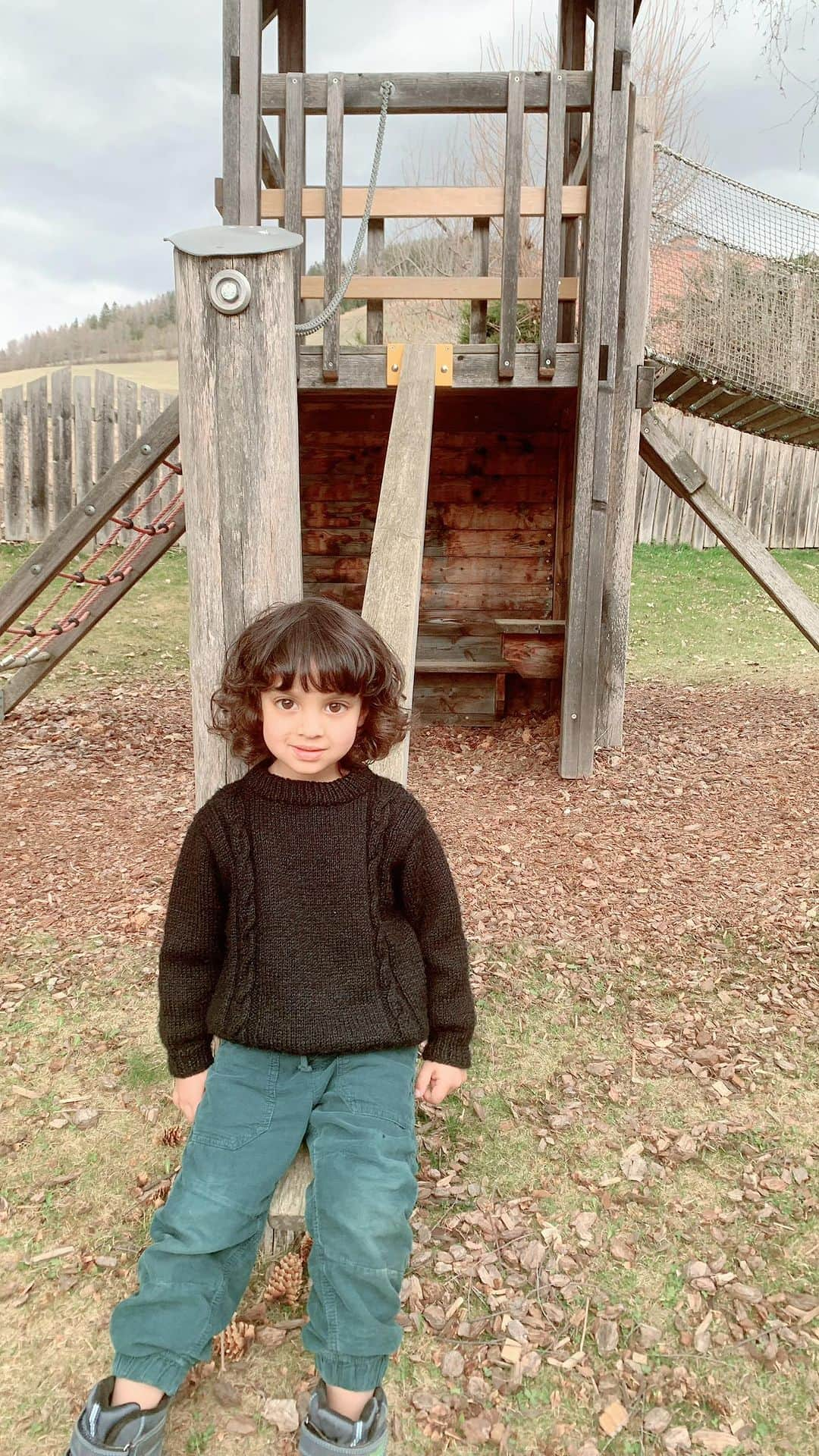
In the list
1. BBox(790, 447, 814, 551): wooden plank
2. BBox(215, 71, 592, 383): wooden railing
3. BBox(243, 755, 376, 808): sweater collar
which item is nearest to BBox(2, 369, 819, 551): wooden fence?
BBox(790, 447, 814, 551): wooden plank

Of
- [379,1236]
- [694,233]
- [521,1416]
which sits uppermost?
[694,233]

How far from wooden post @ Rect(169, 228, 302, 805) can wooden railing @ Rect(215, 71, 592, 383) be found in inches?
119

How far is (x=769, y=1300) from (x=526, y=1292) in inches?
20.7

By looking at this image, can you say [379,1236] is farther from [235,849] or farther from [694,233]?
[694,233]

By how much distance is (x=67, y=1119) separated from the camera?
2.75 meters

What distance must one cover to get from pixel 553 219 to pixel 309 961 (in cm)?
431

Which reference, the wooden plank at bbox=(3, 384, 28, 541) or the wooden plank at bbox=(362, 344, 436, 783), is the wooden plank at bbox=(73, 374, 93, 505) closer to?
the wooden plank at bbox=(3, 384, 28, 541)

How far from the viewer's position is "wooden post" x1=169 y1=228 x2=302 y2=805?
2.24 metres

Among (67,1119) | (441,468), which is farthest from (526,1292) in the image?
(441,468)

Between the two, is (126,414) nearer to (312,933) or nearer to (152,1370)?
(312,933)

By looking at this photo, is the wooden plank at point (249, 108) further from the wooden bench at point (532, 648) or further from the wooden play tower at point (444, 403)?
→ the wooden bench at point (532, 648)

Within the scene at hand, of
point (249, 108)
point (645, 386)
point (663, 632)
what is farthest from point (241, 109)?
point (663, 632)

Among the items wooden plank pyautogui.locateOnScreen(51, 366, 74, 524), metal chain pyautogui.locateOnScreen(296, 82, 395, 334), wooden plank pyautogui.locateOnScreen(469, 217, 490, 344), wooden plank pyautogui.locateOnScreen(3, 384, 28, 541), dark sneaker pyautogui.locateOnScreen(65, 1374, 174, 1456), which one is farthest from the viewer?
wooden plank pyautogui.locateOnScreen(51, 366, 74, 524)

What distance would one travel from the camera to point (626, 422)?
226 inches
